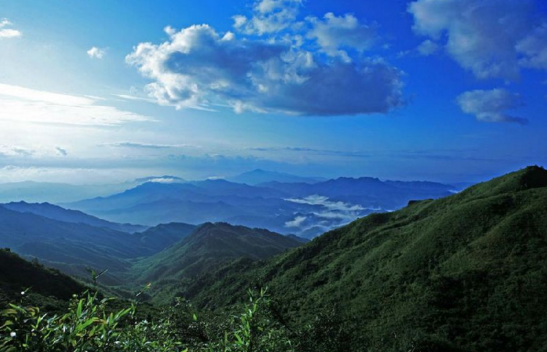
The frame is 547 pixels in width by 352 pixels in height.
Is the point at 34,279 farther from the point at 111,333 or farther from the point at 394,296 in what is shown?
the point at 111,333

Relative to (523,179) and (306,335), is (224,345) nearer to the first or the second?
(306,335)

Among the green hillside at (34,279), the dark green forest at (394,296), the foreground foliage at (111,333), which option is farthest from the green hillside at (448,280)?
the green hillside at (34,279)

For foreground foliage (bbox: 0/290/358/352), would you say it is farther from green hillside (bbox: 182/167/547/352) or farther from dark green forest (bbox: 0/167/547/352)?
green hillside (bbox: 182/167/547/352)

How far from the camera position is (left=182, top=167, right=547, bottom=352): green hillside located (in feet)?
121

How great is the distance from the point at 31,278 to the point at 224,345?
74.3 meters

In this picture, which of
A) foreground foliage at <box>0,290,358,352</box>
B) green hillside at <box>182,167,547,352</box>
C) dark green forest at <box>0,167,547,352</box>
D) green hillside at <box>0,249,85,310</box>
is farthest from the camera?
green hillside at <box>0,249,85,310</box>

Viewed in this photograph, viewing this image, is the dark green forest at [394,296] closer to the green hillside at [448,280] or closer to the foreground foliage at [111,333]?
the foreground foliage at [111,333]

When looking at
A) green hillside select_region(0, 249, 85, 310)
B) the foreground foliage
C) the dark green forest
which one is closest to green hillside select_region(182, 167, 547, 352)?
the dark green forest

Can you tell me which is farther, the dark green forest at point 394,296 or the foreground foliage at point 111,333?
the dark green forest at point 394,296

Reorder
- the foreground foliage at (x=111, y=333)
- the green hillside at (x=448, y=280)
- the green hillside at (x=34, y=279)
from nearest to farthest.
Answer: the foreground foliage at (x=111, y=333) < the green hillside at (x=448, y=280) < the green hillside at (x=34, y=279)

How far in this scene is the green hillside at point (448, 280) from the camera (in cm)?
3703

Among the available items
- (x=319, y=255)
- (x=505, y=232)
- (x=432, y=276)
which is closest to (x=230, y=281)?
(x=319, y=255)

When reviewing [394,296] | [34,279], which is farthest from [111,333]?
[34,279]

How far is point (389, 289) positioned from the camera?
51750mm
